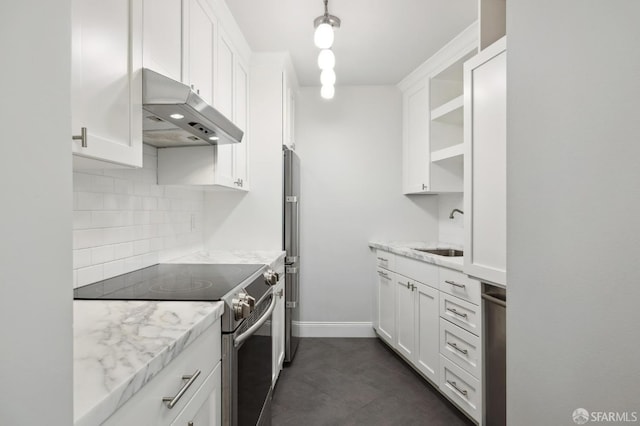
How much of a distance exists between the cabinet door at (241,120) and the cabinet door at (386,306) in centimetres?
153

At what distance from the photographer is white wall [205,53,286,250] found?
262 cm

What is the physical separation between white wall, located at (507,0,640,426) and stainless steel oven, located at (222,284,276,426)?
2.89 ft

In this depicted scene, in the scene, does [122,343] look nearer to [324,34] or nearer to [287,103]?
[324,34]

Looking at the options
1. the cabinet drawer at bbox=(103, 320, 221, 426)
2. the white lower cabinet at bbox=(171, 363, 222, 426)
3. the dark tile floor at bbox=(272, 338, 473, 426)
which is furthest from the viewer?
the dark tile floor at bbox=(272, 338, 473, 426)

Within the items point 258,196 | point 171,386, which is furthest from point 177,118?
point 258,196

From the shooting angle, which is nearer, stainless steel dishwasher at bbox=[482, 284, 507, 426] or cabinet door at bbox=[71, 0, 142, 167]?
cabinet door at bbox=[71, 0, 142, 167]

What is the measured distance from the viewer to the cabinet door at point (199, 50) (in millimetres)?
1630

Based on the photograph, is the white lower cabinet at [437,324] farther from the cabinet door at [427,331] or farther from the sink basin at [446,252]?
the sink basin at [446,252]

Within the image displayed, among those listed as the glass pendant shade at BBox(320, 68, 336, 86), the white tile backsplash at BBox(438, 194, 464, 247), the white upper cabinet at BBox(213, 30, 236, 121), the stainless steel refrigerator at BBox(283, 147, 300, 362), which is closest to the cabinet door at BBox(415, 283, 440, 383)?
the white tile backsplash at BBox(438, 194, 464, 247)

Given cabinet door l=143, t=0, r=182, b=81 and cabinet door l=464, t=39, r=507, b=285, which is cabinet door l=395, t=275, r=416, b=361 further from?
cabinet door l=143, t=0, r=182, b=81

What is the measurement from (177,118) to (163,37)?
340 mm

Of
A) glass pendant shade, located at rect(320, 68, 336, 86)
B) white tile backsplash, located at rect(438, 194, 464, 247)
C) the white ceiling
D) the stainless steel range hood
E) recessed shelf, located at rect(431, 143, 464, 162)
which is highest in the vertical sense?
the white ceiling

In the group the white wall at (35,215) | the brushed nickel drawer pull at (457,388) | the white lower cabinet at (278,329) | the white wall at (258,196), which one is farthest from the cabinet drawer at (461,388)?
the white wall at (35,215)

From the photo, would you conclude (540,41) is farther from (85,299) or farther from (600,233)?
(85,299)
